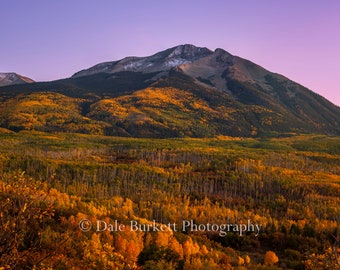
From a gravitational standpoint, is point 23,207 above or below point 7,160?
above

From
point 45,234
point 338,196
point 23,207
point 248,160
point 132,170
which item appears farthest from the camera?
point 248,160

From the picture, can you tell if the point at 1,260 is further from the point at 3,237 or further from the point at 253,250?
the point at 253,250

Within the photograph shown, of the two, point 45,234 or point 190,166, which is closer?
point 45,234

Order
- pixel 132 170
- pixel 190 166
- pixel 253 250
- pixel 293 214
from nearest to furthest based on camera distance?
pixel 253 250 → pixel 293 214 → pixel 132 170 → pixel 190 166

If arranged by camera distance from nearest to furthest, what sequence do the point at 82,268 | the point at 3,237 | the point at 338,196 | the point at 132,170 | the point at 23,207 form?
1. the point at 23,207
2. the point at 3,237
3. the point at 82,268
4. the point at 338,196
5. the point at 132,170

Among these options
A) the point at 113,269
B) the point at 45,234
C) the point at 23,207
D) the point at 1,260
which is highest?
the point at 23,207

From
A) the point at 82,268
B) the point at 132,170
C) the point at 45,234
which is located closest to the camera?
the point at 82,268

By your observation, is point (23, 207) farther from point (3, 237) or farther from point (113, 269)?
point (113, 269)

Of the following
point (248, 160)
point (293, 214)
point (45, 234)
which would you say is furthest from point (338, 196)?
point (45, 234)

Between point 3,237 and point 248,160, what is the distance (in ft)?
486

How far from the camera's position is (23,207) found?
8.88 meters

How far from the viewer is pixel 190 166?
13812 cm

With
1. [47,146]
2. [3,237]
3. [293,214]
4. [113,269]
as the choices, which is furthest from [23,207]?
[47,146]

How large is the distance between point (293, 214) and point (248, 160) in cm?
7367
